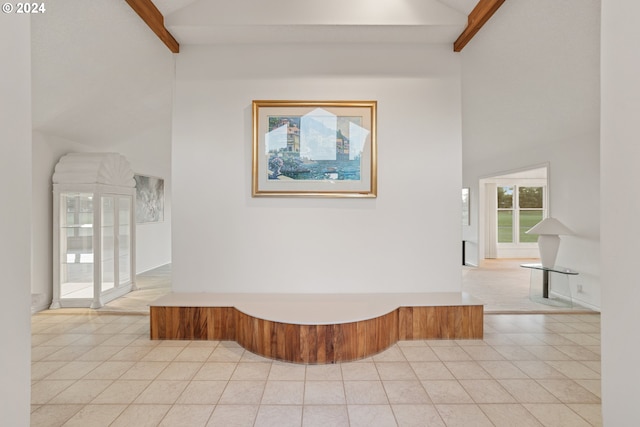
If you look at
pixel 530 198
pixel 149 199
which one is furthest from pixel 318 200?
pixel 530 198

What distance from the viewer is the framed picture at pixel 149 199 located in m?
6.09

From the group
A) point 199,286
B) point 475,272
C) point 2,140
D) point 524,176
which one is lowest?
point 475,272

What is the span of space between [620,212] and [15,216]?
1693 millimetres

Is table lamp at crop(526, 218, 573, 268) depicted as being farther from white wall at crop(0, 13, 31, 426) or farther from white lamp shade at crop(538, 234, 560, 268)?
white wall at crop(0, 13, 31, 426)

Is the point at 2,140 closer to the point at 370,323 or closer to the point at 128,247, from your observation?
the point at 370,323

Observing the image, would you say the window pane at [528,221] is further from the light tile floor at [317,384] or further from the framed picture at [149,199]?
the framed picture at [149,199]

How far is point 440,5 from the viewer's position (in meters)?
2.84

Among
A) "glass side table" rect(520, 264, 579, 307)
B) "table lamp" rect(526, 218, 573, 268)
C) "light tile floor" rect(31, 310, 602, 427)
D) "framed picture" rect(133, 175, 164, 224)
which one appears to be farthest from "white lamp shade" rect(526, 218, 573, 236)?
"framed picture" rect(133, 175, 164, 224)

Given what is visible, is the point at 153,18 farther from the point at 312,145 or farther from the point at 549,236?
A: the point at 549,236

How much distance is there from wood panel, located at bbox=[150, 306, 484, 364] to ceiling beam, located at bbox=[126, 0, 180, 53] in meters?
2.28

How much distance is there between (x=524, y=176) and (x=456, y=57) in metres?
6.51

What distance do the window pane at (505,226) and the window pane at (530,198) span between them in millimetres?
407

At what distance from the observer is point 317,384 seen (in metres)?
2.16

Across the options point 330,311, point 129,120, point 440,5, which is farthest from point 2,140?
point 129,120
